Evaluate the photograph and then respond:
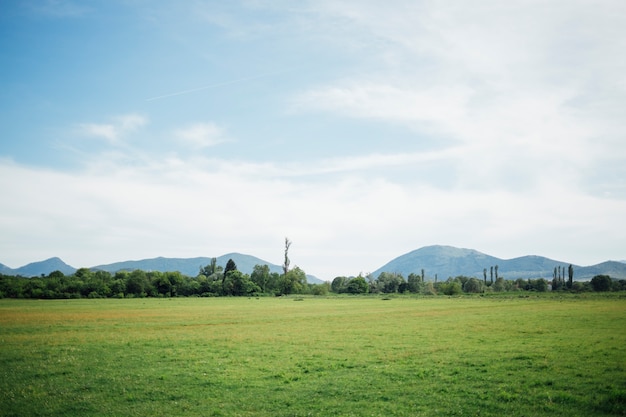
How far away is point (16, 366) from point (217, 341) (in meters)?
14.2

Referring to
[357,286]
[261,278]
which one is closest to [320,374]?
[261,278]

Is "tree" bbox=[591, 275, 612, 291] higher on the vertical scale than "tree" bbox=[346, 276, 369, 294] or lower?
higher

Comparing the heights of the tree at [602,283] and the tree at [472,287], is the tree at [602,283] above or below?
above

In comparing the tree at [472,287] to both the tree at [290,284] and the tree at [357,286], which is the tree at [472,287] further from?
the tree at [290,284]

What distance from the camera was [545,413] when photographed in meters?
14.9

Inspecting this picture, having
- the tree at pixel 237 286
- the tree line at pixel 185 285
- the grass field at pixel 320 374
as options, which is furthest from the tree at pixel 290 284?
the grass field at pixel 320 374

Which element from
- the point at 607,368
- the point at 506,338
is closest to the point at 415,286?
the point at 506,338

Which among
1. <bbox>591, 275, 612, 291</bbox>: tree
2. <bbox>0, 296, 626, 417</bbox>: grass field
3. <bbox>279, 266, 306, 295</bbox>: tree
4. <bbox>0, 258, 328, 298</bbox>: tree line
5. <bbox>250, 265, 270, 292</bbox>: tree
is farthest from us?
<bbox>250, 265, 270, 292</bbox>: tree

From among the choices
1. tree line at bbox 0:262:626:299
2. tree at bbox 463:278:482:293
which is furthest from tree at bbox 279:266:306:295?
tree at bbox 463:278:482:293

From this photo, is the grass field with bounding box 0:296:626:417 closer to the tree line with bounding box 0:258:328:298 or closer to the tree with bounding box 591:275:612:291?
the tree line with bounding box 0:258:328:298

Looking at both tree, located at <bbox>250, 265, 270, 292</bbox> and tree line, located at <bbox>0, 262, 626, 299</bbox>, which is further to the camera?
tree, located at <bbox>250, 265, 270, 292</bbox>

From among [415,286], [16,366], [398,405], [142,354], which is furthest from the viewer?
[415,286]

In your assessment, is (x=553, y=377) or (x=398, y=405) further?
(x=553, y=377)

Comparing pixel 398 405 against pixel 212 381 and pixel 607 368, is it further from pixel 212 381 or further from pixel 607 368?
pixel 607 368
